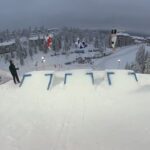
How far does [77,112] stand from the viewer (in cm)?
1658

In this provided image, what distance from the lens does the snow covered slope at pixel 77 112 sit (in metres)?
13.7

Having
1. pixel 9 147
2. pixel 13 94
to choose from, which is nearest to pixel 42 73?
pixel 13 94

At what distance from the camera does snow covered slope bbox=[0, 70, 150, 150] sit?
44.9 ft

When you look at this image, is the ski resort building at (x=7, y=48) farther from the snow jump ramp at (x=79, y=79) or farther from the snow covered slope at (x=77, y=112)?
the snow covered slope at (x=77, y=112)

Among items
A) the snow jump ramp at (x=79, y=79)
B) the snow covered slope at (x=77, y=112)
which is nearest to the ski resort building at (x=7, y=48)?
the snow jump ramp at (x=79, y=79)

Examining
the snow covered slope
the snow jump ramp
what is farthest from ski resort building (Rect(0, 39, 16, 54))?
the snow covered slope

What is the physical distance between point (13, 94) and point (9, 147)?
22.5 ft

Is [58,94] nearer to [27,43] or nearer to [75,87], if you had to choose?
[75,87]

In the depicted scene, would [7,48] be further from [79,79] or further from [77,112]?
[77,112]

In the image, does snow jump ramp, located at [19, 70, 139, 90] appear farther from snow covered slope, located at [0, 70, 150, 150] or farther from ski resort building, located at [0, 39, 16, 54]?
ski resort building, located at [0, 39, 16, 54]

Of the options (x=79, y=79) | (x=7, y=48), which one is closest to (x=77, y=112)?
(x=79, y=79)

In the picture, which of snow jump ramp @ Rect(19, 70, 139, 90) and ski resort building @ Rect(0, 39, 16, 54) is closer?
snow jump ramp @ Rect(19, 70, 139, 90)

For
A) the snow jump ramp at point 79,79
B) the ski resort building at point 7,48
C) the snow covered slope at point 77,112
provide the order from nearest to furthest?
the snow covered slope at point 77,112
the snow jump ramp at point 79,79
the ski resort building at point 7,48

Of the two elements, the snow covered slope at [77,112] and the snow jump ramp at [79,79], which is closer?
A: the snow covered slope at [77,112]
